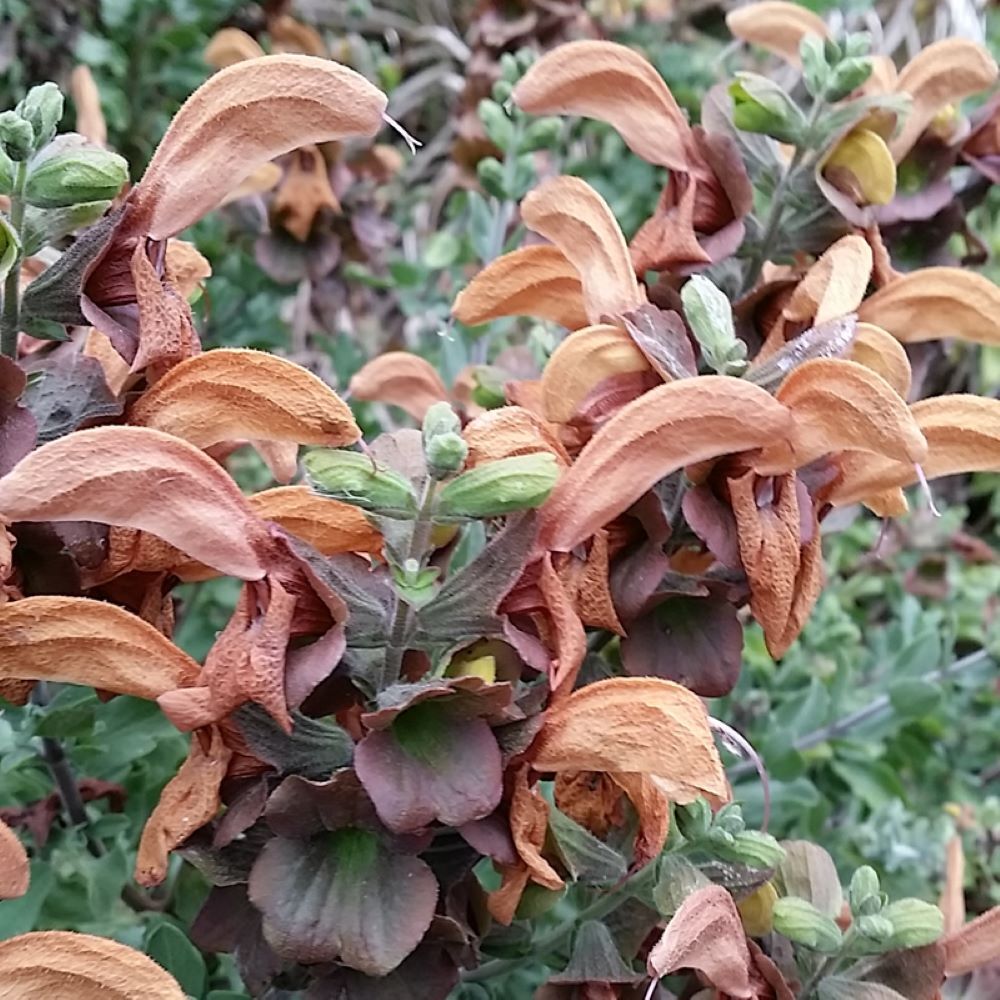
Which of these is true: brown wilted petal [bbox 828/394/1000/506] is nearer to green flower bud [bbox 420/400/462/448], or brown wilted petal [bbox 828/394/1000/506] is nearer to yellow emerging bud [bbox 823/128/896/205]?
yellow emerging bud [bbox 823/128/896/205]

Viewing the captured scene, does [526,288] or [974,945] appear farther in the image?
[526,288]

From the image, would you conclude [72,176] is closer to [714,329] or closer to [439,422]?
[439,422]

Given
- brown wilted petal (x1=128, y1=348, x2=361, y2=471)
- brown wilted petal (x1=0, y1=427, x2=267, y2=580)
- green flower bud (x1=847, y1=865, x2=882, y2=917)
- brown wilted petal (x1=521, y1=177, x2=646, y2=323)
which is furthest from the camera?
brown wilted petal (x1=521, y1=177, x2=646, y2=323)

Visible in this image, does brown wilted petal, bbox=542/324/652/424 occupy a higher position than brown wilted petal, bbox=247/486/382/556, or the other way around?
brown wilted petal, bbox=542/324/652/424

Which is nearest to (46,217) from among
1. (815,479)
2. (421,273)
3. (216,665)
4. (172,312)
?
(172,312)

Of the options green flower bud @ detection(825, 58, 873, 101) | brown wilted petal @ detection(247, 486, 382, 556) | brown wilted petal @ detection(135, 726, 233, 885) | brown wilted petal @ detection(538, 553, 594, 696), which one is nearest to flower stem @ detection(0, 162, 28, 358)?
brown wilted petal @ detection(247, 486, 382, 556)

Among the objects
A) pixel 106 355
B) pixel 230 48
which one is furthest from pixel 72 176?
pixel 230 48
